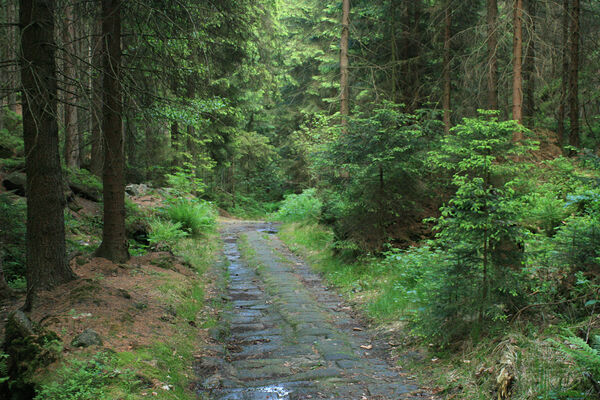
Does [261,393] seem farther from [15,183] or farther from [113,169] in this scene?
[15,183]

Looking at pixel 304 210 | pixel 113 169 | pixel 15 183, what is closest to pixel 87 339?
pixel 113 169

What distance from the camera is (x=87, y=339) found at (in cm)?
393

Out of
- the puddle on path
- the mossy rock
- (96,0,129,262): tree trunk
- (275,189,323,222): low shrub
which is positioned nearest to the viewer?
the mossy rock

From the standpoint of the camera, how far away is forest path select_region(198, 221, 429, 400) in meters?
4.18

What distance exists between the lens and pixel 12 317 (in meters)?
3.51

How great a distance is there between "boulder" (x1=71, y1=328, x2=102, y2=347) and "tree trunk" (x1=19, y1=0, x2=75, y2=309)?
1.08 m

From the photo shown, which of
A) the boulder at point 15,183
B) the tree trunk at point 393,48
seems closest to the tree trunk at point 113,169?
the boulder at point 15,183

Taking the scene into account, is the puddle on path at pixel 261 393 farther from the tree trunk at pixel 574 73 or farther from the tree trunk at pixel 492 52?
the tree trunk at pixel 574 73

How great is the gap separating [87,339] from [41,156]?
7.49 feet

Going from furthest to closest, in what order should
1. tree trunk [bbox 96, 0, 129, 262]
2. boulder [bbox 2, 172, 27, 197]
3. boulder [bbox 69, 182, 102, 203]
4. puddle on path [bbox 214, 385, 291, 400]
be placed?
boulder [bbox 69, 182, 102, 203] → boulder [bbox 2, 172, 27, 197] → tree trunk [bbox 96, 0, 129, 262] → puddle on path [bbox 214, 385, 291, 400]

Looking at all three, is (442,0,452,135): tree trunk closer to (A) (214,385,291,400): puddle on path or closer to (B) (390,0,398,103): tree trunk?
(B) (390,0,398,103): tree trunk

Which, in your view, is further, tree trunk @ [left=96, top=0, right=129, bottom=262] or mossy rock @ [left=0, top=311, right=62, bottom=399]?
tree trunk @ [left=96, top=0, right=129, bottom=262]

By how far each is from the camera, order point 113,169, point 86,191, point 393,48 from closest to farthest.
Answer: point 113,169
point 86,191
point 393,48

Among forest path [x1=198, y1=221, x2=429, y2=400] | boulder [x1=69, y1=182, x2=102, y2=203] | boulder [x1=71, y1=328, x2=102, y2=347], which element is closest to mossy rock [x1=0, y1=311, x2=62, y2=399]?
boulder [x1=71, y1=328, x2=102, y2=347]
